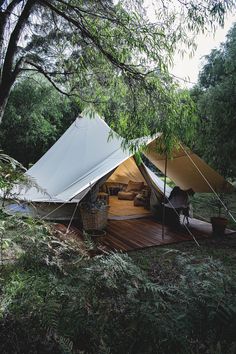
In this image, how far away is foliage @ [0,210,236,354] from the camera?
3.34 feet

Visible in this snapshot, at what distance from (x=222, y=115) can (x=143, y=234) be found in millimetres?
3539

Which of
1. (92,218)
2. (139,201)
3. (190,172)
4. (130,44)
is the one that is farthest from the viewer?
(139,201)

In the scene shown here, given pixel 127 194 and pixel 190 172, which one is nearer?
pixel 190 172

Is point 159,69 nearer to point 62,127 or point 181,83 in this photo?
point 181,83

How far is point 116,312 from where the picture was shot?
1.18m

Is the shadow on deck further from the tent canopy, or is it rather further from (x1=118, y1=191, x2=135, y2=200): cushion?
(x1=118, y1=191, x2=135, y2=200): cushion

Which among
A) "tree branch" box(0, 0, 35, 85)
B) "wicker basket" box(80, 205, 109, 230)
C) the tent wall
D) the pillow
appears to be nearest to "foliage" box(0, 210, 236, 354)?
"tree branch" box(0, 0, 35, 85)

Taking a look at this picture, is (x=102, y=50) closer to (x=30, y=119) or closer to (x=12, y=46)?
(x=12, y=46)

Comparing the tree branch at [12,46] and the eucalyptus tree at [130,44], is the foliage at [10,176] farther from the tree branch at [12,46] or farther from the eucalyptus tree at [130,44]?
the tree branch at [12,46]

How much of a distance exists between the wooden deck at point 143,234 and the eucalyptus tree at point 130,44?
192 centimetres

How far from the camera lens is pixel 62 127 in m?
12.2

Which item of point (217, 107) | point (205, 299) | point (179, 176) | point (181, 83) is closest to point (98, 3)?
point (181, 83)

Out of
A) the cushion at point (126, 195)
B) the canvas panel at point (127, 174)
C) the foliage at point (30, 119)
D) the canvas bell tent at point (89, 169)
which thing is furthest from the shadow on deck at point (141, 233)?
the foliage at point (30, 119)

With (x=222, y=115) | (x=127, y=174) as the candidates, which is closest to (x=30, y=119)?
(x=127, y=174)
